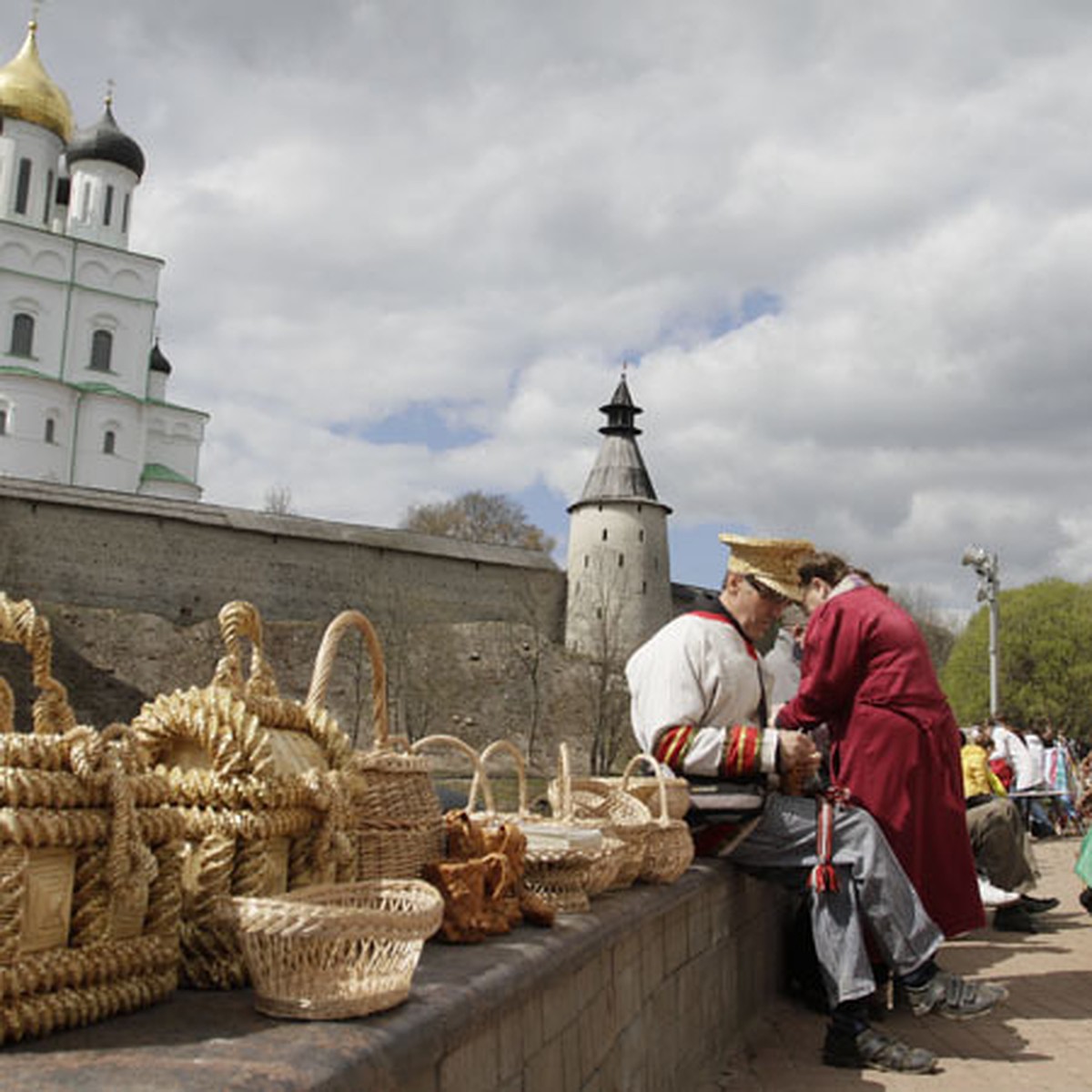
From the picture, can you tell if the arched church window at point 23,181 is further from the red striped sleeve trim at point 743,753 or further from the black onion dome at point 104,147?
the red striped sleeve trim at point 743,753

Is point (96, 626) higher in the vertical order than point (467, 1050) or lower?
higher

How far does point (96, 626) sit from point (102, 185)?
20865mm

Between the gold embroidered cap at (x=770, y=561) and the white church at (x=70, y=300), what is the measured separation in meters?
43.6

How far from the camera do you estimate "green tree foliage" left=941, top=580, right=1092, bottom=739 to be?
49531 mm

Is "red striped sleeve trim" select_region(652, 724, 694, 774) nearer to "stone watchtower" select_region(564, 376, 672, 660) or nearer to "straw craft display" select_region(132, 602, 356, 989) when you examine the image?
"straw craft display" select_region(132, 602, 356, 989)

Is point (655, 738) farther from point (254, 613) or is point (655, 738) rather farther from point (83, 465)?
point (83, 465)

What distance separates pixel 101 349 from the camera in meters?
47.5

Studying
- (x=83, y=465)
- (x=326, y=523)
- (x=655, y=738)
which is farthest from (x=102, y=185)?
(x=655, y=738)

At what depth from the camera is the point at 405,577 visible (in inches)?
1662

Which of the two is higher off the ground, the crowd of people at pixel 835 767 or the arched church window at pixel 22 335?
the arched church window at pixel 22 335

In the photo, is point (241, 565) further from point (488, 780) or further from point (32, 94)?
point (488, 780)

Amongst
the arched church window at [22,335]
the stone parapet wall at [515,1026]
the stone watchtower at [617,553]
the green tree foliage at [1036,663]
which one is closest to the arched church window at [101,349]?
the arched church window at [22,335]

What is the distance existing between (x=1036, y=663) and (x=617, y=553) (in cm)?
1951

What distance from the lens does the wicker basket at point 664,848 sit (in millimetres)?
3779
